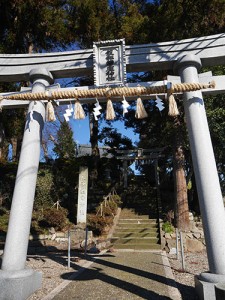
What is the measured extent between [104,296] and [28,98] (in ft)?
12.4

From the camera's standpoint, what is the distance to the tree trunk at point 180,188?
1106cm

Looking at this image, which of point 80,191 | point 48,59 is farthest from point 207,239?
point 80,191

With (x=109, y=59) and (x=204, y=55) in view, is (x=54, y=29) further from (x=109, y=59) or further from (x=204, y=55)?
(x=204, y=55)

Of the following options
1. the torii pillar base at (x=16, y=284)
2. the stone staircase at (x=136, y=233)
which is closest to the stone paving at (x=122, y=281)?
the torii pillar base at (x=16, y=284)

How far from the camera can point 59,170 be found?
1502 cm

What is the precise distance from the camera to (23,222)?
193 inches

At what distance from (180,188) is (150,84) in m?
6.63

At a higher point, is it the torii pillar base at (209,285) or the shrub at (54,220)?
the shrub at (54,220)

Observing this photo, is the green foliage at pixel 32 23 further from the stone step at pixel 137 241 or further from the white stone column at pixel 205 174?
the stone step at pixel 137 241

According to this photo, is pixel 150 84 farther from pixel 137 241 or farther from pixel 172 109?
pixel 137 241

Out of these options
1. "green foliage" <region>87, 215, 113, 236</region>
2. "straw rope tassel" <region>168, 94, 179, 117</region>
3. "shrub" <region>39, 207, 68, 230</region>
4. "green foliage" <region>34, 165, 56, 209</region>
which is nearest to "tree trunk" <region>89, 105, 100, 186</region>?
"green foliage" <region>34, 165, 56, 209</region>

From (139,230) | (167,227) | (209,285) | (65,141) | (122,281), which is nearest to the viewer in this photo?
(209,285)

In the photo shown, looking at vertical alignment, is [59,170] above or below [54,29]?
below

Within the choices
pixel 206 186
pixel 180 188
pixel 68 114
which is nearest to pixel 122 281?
pixel 206 186
